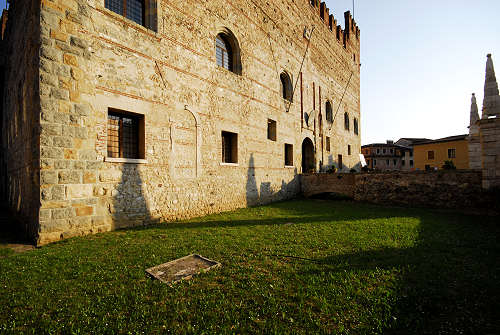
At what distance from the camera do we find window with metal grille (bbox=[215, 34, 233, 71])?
9789 mm

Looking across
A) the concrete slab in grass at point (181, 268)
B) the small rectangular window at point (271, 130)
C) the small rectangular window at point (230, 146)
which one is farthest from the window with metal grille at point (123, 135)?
the small rectangular window at point (271, 130)

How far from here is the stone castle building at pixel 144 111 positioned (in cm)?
527

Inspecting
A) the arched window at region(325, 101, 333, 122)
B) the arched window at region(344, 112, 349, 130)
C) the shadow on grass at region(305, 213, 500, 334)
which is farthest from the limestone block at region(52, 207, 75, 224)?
the arched window at region(344, 112, 349, 130)

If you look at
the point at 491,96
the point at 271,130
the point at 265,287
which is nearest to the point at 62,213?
the point at 265,287

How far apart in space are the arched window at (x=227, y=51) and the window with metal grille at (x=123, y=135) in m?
4.84

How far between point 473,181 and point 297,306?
1094cm

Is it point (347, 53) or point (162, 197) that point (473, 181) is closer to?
point (162, 197)

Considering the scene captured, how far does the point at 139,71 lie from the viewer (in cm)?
671

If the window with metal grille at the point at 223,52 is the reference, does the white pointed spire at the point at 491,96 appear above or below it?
below

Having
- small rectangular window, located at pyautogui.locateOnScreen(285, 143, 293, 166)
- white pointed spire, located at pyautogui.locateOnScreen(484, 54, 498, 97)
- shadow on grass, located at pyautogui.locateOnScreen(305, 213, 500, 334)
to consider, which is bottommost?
shadow on grass, located at pyautogui.locateOnScreen(305, 213, 500, 334)

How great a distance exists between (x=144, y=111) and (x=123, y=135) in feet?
3.01

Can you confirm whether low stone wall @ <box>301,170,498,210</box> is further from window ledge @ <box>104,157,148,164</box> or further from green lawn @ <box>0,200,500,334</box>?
window ledge @ <box>104,157,148,164</box>

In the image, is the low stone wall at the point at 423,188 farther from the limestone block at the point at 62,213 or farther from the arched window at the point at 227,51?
the limestone block at the point at 62,213

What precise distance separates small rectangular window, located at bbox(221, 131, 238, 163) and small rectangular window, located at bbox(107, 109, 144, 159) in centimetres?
369
